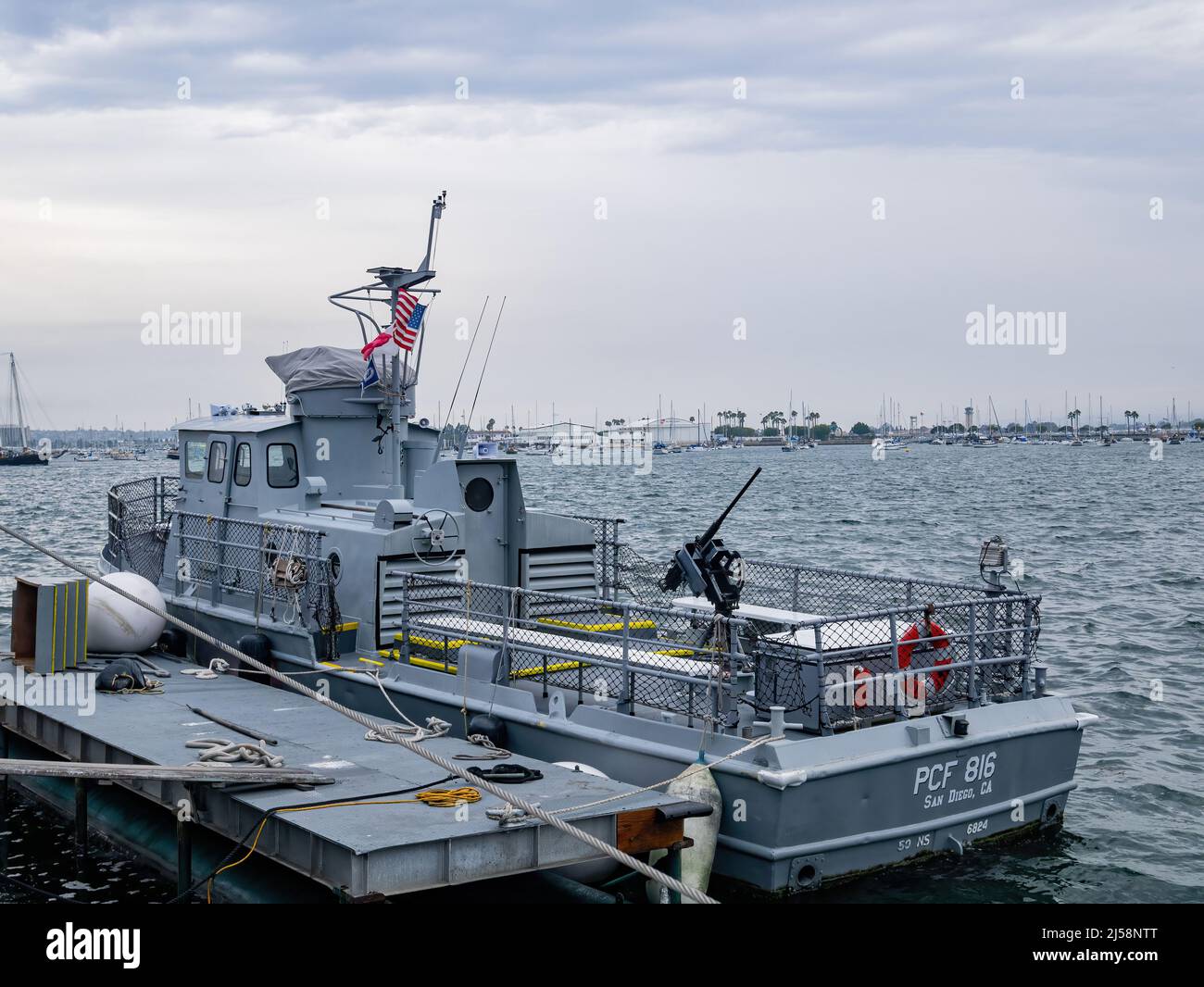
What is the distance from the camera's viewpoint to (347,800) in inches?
356

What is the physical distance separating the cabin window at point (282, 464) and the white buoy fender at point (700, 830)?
8301 mm

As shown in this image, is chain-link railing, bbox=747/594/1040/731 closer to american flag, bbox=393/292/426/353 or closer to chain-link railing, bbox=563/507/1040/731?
chain-link railing, bbox=563/507/1040/731

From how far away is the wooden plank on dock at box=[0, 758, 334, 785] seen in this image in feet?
29.6

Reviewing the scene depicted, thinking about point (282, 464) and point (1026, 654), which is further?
point (282, 464)

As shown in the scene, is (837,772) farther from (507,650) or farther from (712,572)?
(507,650)

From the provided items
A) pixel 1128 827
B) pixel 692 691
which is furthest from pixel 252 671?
pixel 1128 827

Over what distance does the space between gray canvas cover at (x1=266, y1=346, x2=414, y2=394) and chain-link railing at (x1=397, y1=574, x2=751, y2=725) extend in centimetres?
415

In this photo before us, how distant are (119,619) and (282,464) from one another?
2.90m

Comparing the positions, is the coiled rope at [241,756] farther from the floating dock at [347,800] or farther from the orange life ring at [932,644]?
the orange life ring at [932,644]

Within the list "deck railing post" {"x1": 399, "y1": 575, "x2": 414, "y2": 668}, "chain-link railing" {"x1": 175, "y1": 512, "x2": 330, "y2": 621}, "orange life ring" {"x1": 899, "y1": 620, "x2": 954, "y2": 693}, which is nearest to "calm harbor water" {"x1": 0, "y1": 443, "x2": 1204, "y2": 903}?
"orange life ring" {"x1": 899, "y1": 620, "x2": 954, "y2": 693}

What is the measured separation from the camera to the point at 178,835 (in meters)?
9.70

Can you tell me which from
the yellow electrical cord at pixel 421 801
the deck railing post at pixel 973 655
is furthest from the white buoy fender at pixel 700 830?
the deck railing post at pixel 973 655

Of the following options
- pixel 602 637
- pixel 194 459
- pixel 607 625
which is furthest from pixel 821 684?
pixel 194 459
